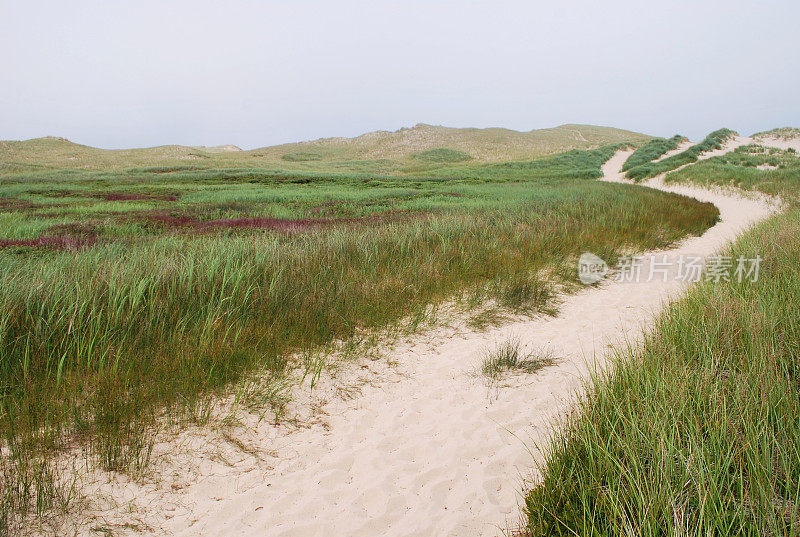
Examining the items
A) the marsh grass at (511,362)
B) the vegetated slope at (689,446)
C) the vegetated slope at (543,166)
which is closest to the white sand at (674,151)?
the vegetated slope at (543,166)

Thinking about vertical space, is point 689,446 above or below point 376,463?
above

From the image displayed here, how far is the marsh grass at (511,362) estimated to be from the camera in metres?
4.06

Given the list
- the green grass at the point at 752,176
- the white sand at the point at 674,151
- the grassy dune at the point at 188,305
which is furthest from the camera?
the white sand at the point at 674,151

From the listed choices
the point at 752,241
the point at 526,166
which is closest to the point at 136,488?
the point at 752,241

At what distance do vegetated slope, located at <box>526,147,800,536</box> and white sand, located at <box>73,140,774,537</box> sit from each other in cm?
43

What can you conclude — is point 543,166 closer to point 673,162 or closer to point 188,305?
point 673,162

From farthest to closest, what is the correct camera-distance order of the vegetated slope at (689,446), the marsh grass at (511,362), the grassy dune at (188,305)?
the marsh grass at (511,362) < the grassy dune at (188,305) < the vegetated slope at (689,446)

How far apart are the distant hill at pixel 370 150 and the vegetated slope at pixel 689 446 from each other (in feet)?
205

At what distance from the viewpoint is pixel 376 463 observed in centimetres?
286

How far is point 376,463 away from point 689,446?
1.87 meters

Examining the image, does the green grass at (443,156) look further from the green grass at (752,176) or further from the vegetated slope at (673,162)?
the green grass at (752,176)

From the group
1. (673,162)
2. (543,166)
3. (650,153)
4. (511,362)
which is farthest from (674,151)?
(511,362)

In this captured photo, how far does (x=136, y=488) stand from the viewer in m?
2.46

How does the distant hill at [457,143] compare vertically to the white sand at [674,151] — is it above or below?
above
